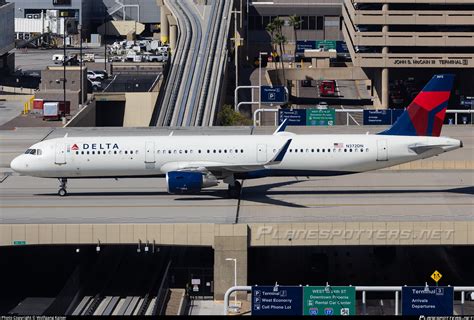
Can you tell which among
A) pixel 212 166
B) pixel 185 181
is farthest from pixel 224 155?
pixel 185 181

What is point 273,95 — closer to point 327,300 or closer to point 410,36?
point 410,36

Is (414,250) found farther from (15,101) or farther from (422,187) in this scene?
(15,101)

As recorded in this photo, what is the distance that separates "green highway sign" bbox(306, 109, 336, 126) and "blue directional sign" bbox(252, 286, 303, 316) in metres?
63.8

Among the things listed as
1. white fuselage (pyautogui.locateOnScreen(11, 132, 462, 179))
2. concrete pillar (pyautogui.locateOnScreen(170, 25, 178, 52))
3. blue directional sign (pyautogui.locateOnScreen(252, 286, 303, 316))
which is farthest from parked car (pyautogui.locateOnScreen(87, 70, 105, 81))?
blue directional sign (pyautogui.locateOnScreen(252, 286, 303, 316))

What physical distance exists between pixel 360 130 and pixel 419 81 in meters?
70.2

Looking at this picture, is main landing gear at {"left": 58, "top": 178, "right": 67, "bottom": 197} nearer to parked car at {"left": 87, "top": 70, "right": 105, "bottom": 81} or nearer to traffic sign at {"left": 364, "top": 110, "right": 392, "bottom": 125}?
traffic sign at {"left": 364, "top": 110, "right": 392, "bottom": 125}

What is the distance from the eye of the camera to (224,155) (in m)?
82.7

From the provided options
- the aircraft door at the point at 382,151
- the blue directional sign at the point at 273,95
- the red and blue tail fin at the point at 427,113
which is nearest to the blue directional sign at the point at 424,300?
the aircraft door at the point at 382,151

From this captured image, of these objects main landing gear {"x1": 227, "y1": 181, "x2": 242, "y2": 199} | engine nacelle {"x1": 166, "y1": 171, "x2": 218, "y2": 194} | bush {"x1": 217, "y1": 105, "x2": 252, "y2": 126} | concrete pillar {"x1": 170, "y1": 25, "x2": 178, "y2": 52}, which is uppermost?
concrete pillar {"x1": 170, "y1": 25, "x2": 178, "y2": 52}

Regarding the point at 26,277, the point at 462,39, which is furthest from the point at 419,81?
the point at 26,277

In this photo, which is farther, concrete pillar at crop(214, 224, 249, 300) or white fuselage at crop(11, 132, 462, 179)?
white fuselage at crop(11, 132, 462, 179)

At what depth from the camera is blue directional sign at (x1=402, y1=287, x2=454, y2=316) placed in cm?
6156

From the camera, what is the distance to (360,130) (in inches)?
4373

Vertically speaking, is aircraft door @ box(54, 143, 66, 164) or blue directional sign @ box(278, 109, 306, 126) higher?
blue directional sign @ box(278, 109, 306, 126)
